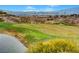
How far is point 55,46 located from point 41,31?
0.61 ft

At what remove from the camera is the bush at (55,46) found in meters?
1.75

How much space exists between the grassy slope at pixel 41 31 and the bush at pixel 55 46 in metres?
0.04

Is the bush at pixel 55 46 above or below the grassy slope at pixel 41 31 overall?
below

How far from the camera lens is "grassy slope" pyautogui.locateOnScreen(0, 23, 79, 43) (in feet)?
5.74

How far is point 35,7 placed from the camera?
1764mm

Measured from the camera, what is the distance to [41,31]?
1759 millimetres

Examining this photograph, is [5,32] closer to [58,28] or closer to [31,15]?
[31,15]

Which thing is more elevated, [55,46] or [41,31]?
[41,31]

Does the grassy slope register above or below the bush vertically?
above

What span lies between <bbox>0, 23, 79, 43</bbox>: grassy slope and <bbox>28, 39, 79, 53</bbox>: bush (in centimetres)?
4
